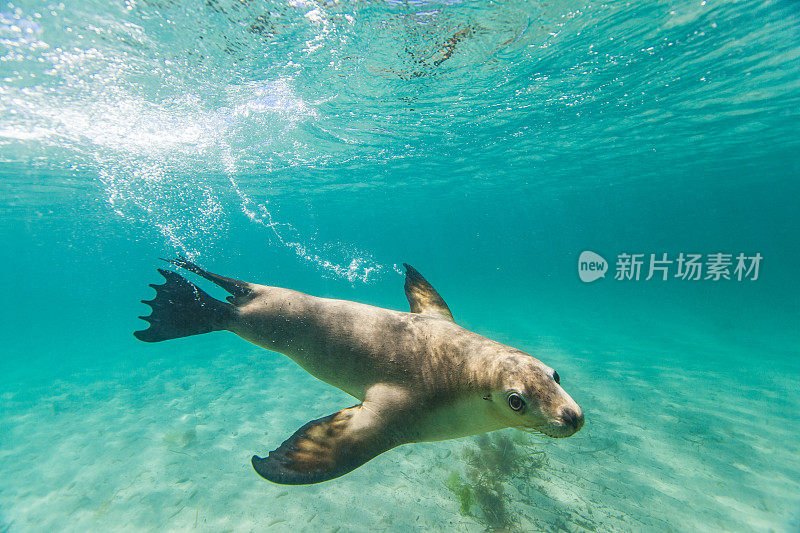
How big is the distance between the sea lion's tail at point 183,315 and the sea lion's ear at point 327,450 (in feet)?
5.02

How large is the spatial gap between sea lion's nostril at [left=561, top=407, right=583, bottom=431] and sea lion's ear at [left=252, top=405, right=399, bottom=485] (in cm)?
116

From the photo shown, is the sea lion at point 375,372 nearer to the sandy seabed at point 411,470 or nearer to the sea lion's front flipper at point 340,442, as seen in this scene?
the sea lion's front flipper at point 340,442

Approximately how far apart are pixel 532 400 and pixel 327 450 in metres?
1.35

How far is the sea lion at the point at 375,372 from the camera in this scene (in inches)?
92.5

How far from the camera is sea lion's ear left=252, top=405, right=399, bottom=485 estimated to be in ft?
7.73

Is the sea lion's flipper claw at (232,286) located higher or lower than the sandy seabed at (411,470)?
higher

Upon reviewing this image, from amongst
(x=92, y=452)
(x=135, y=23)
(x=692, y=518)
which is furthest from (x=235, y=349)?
(x=692, y=518)

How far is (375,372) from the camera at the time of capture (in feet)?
9.71

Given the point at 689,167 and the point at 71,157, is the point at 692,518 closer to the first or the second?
the point at 71,157

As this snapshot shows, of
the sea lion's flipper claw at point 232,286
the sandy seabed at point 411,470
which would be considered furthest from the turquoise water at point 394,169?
the sea lion's flipper claw at point 232,286

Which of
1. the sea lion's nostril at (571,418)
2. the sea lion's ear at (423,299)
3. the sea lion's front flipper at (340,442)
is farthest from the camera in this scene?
the sea lion's ear at (423,299)

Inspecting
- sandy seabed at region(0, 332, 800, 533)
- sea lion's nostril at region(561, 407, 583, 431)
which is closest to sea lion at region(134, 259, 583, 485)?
sea lion's nostril at region(561, 407, 583, 431)

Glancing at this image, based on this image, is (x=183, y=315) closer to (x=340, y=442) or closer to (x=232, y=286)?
(x=232, y=286)

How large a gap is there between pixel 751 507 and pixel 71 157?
76.9 feet
